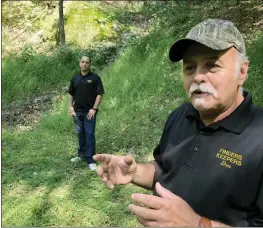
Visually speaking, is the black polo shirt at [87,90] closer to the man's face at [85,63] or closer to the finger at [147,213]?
the man's face at [85,63]

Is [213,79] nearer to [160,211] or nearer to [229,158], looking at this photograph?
[229,158]

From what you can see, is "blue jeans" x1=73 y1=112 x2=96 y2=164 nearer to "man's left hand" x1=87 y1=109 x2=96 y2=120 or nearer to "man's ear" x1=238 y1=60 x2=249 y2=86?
"man's left hand" x1=87 y1=109 x2=96 y2=120

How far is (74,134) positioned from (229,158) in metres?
5.52

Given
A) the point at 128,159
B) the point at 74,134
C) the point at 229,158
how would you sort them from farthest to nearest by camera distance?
the point at 74,134
the point at 128,159
the point at 229,158

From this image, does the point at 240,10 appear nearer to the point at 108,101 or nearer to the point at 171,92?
the point at 171,92

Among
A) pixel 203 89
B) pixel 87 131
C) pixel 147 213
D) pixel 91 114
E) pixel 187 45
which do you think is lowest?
pixel 87 131

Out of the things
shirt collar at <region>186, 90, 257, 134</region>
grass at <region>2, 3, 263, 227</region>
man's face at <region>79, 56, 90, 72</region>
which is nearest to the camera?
shirt collar at <region>186, 90, 257, 134</region>

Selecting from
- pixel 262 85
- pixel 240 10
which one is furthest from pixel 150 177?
pixel 240 10

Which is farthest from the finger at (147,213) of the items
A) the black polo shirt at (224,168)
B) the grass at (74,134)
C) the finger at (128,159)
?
the grass at (74,134)

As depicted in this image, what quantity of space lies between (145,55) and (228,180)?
7.57 metres

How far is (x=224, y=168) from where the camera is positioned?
1437 millimetres

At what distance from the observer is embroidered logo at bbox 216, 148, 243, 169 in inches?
55.5

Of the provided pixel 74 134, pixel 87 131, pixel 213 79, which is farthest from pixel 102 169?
pixel 74 134

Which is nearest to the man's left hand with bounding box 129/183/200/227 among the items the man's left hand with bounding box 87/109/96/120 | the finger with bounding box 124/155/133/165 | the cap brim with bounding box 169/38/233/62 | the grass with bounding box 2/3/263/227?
the finger with bounding box 124/155/133/165
